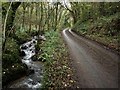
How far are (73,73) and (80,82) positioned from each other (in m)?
1.55

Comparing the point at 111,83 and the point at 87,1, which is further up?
the point at 87,1

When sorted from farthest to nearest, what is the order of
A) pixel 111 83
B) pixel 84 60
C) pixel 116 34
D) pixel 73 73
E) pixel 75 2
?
pixel 75 2 → pixel 116 34 → pixel 84 60 → pixel 73 73 → pixel 111 83

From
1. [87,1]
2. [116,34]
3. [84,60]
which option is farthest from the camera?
[87,1]

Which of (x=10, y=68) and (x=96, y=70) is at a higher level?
(x=96, y=70)

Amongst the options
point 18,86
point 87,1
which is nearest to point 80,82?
point 18,86

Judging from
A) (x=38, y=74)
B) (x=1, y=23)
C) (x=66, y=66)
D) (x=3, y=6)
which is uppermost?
(x=3, y=6)

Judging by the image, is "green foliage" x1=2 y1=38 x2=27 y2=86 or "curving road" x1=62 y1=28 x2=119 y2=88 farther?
"green foliage" x1=2 y1=38 x2=27 y2=86

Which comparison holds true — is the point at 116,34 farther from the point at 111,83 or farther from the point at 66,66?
the point at 111,83

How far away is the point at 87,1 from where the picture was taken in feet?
126

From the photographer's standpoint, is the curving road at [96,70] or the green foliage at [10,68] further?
the green foliage at [10,68]

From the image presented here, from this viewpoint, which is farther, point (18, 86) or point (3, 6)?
point (3, 6)

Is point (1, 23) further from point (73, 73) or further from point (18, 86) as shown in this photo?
point (73, 73)

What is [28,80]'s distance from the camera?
1334 cm

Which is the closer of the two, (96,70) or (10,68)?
(96,70)
